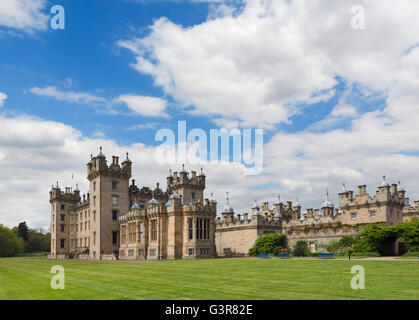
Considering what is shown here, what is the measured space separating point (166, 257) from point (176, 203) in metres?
7.14

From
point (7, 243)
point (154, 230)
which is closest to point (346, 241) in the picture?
point (154, 230)

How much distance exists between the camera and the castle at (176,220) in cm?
5059

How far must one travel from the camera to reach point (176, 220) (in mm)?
50875

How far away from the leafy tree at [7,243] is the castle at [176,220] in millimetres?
19466

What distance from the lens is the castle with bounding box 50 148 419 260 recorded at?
5059 cm

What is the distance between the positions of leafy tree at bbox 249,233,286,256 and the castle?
174 cm

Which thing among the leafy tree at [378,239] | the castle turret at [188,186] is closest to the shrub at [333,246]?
the leafy tree at [378,239]

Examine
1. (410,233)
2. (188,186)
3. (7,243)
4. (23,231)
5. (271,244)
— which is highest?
(188,186)

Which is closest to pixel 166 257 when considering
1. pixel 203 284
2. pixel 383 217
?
pixel 383 217

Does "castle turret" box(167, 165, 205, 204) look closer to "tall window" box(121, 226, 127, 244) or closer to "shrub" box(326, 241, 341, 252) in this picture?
"tall window" box(121, 226, 127, 244)

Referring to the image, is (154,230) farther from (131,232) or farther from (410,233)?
(410,233)

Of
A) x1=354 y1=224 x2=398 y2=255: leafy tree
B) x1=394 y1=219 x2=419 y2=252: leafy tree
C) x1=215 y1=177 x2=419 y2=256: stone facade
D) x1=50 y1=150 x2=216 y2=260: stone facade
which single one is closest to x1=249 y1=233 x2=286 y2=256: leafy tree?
x1=215 y1=177 x2=419 y2=256: stone facade

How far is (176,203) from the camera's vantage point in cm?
5159

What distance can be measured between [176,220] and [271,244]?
41.2ft
